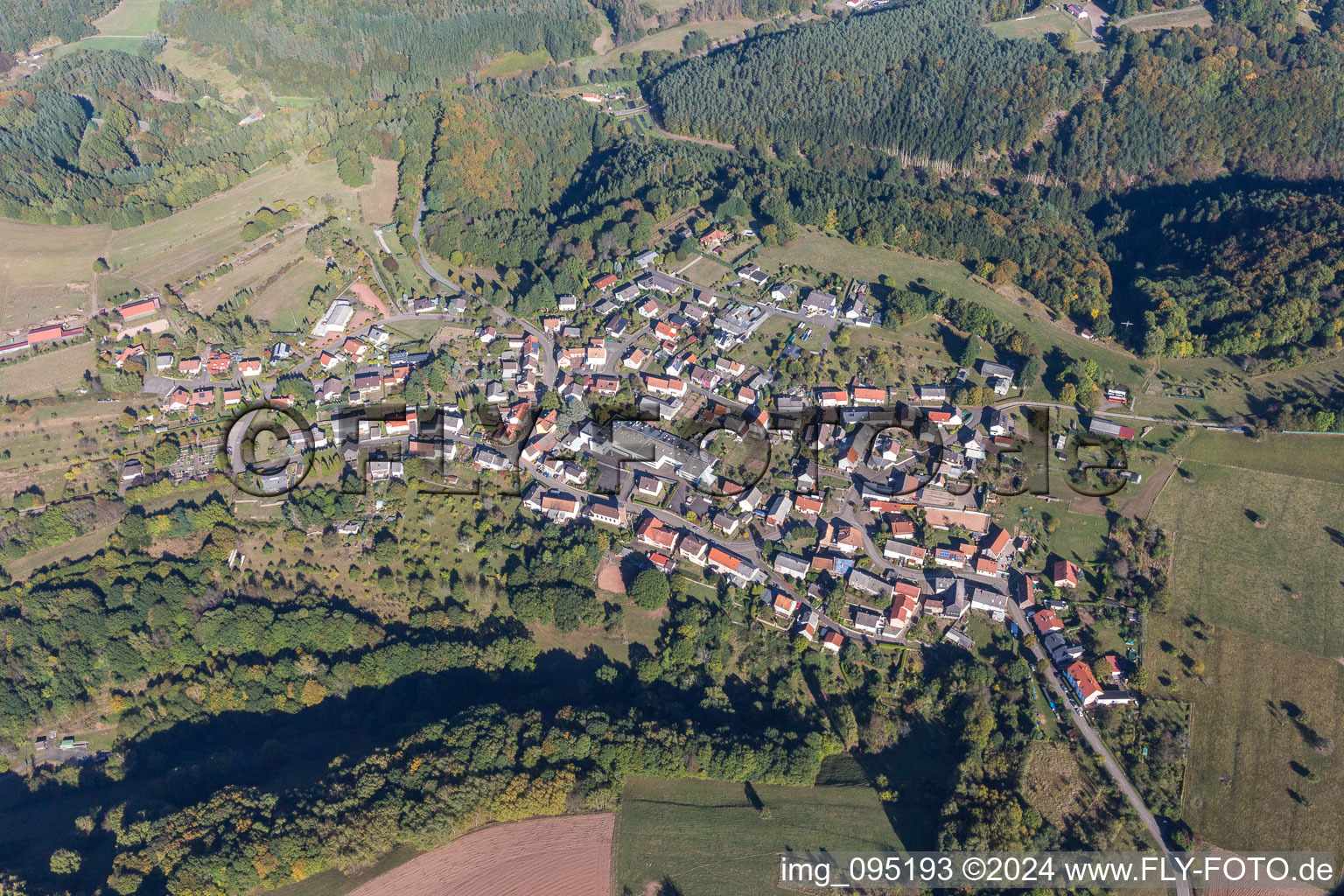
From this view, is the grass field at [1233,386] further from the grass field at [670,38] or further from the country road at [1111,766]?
the grass field at [670,38]

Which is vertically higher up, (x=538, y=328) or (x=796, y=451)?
(x=538, y=328)

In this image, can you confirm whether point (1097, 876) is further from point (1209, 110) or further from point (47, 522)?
point (1209, 110)

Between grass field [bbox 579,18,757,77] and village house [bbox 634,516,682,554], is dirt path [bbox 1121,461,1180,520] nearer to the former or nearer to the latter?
village house [bbox 634,516,682,554]

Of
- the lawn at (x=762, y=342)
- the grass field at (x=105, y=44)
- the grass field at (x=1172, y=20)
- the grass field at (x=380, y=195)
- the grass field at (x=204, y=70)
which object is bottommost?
the lawn at (x=762, y=342)

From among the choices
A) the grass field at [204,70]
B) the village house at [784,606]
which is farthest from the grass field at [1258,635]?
the grass field at [204,70]

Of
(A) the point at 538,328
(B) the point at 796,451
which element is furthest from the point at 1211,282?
(A) the point at 538,328
